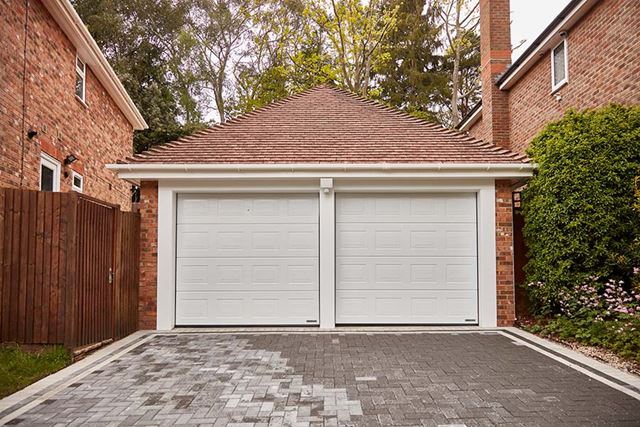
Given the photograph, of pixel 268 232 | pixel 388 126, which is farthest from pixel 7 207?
pixel 388 126

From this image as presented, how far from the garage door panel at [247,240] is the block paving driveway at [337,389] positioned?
183cm

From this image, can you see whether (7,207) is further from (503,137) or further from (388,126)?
(503,137)

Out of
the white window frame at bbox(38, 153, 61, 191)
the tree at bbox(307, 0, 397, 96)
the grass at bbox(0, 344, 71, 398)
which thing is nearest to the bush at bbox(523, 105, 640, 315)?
the grass at bbox(0, 344, 71, 398)

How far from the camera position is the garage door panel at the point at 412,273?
7734 mm

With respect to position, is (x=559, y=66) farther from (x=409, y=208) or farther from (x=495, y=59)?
(x=409, y=208)

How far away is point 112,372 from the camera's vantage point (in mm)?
5094

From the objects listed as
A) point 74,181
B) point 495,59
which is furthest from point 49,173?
point 495,59

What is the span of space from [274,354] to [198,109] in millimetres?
20546

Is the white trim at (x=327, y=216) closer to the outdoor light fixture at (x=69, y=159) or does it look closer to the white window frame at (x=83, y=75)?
the outdoor light fixture at (x=69, y=159)

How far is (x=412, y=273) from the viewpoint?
774cm

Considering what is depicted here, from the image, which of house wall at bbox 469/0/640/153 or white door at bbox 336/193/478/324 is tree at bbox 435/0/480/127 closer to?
house wall at bbox 469/0/640/153

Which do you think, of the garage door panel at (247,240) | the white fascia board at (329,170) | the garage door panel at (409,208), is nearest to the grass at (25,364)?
the garage door panel at (247,240)

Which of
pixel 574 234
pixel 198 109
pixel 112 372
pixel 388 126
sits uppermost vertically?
pixel 198 109

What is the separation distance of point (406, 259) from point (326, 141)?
262 centimetres
